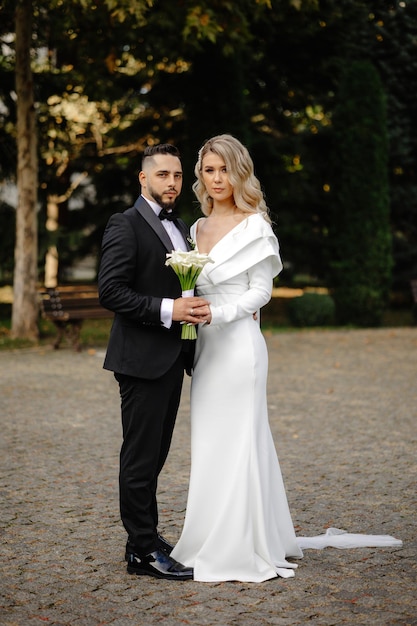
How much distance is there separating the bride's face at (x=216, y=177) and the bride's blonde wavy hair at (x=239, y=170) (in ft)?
0.09

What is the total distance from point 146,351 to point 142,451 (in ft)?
1.62

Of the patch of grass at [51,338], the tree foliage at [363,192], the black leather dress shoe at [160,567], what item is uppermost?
the tree foliage at [363,192]

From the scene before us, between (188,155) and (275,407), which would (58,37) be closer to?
(188,155)

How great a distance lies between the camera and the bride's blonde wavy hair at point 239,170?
15.1 feet

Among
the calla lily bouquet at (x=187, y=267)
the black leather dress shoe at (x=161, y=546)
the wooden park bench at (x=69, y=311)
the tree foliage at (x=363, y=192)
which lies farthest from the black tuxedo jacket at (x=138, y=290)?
the tree foliage at (x=363, y=192)

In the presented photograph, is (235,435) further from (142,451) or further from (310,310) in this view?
(310,310)

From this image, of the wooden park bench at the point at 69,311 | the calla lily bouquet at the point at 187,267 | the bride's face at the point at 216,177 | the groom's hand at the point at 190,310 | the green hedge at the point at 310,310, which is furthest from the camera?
the green hedge at the point at 310,310

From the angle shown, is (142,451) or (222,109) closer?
(142,451)

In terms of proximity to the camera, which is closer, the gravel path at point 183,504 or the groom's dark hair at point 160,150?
the gravel path at point 183,504

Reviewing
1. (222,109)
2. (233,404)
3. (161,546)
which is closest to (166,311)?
(233,404)

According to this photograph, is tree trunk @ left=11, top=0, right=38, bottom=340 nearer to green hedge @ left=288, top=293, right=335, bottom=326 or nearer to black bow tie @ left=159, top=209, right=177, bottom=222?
green hedge @ left=288, top=293, right=335, bottom=326

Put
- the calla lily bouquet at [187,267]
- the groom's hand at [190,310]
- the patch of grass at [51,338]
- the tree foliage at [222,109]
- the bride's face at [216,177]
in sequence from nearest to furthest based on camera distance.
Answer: the calla lily bouquet at [187,267], the groom's hand at [190,310], the bride's face at [216,177], the patch of grass at [51,338], the tree foliage at [222,109]

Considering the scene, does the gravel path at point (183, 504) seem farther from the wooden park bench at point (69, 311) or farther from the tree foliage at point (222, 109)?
the tree foliage at point (222, 109)

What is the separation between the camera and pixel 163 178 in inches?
177
